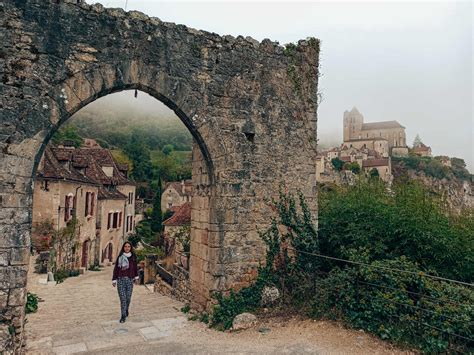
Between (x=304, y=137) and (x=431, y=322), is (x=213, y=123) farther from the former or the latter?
(x=431, y=322)

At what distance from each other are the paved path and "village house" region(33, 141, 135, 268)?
37.4ft

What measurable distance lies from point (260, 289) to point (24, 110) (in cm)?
505

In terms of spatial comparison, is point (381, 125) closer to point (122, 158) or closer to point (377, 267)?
point (122, 158)

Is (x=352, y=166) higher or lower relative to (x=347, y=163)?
lower

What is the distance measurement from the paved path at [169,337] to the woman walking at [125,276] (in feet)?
1.18

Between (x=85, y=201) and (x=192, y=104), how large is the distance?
17012mm

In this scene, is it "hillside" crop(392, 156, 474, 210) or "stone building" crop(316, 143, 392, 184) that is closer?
"stone building" crop(316, 143, 392, 184)

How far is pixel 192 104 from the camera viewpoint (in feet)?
22.8

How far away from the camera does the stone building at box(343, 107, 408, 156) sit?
96.4 m

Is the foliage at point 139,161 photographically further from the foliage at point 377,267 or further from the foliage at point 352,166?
the foliage at point 377,267

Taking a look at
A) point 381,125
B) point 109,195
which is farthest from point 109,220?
point 381,125

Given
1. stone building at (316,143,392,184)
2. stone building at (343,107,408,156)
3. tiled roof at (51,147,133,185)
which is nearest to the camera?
tiled roof at (51,147,133,185)

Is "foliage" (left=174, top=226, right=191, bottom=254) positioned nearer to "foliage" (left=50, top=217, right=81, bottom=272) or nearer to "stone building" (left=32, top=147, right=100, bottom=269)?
"foliage" (left=50, top=217, right=81, bottom=272)

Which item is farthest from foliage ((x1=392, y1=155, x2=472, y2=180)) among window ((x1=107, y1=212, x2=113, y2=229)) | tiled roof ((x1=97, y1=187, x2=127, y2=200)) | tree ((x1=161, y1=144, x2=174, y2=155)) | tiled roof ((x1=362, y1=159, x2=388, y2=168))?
window ((x1=107, y1=212, x2=113, y2=229))
